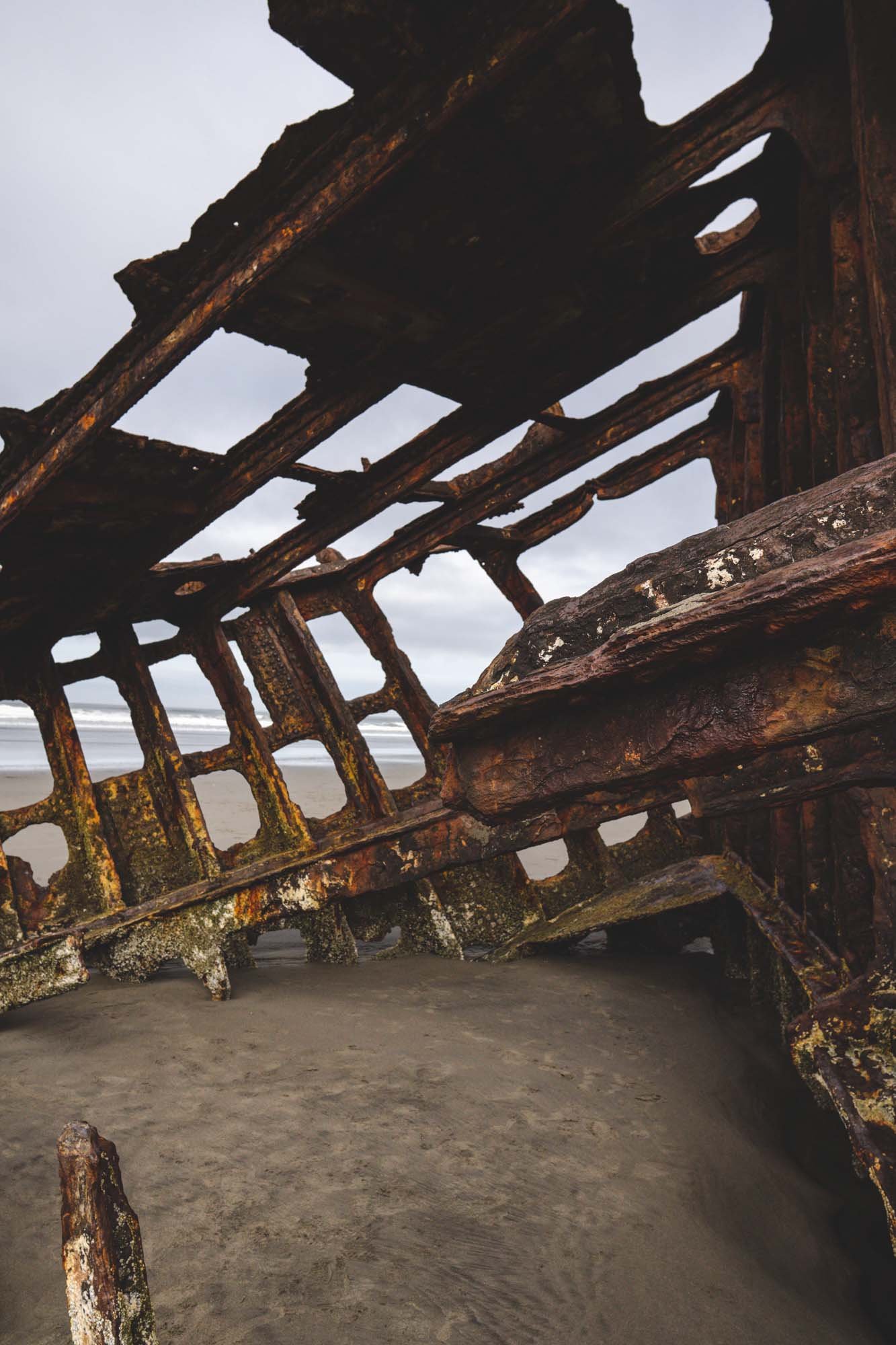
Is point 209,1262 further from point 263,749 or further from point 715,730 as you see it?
point 263,749

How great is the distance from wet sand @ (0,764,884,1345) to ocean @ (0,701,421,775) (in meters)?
16.2

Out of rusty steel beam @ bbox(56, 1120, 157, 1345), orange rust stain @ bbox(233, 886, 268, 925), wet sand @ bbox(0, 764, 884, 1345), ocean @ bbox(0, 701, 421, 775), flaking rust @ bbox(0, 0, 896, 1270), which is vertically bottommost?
wet sand @ bbox(0, 764, 884, 1345)

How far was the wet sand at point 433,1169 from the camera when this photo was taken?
2191 mm

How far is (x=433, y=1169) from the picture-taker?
9.46 ft

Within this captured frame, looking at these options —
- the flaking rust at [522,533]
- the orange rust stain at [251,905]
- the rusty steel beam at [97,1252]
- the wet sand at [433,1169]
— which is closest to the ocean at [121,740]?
the flaking rust at [522,533]

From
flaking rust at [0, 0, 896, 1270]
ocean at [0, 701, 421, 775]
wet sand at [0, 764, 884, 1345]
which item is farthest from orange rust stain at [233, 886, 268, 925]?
ocean at [0, 701, 421, 775]

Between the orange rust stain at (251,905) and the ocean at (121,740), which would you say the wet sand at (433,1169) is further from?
the ocean at (121,740)

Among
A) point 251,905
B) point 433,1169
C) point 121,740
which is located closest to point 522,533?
point 251,905

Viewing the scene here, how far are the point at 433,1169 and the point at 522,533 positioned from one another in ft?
16.5

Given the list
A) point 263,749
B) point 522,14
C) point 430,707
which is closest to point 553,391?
point 522,14

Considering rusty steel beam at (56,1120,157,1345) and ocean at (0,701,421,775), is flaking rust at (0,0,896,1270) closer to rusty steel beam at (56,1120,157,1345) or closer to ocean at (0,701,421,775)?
rusty steel beam at (56,1120,157,1345)

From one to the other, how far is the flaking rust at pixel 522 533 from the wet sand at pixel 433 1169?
24.6 inches

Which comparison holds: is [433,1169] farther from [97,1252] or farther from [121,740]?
[121,740]

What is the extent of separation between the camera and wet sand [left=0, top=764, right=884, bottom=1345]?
86.3 inches
